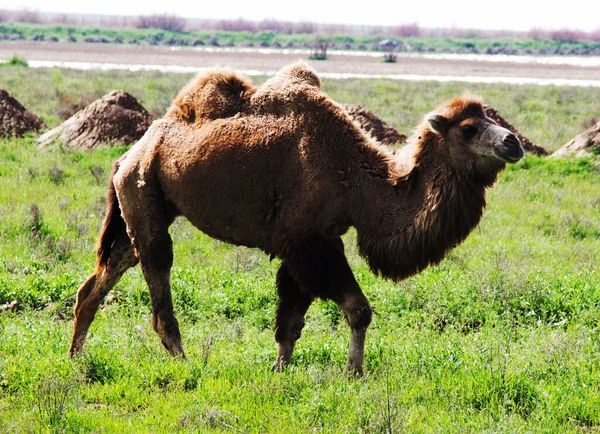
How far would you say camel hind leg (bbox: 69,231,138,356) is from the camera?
7.85m

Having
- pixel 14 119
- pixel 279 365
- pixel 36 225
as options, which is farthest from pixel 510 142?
pixel 14 119

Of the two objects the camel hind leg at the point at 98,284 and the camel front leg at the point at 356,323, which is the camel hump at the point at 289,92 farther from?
the camel hind leg at the point at 98,284

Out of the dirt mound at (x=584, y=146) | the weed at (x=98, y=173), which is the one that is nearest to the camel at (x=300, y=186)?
the weed at (x=98, y=173)

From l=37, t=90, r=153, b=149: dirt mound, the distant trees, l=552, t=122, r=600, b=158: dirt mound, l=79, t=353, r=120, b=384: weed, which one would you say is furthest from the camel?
the distant trees

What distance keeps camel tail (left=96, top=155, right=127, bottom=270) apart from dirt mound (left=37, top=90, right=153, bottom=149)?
1116 centimetres

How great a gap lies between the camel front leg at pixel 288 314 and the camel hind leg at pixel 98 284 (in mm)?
1540

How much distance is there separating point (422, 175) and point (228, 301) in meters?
3.36

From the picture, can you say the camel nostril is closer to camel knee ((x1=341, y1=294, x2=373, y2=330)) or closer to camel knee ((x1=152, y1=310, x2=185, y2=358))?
camel knee ((x1=341, y1=294, x2=373, y2=330))

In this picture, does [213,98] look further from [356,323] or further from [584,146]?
[584,146]

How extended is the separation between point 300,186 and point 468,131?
4.49 ft

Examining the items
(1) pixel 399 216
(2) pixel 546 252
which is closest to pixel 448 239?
(1) pixel 399 216

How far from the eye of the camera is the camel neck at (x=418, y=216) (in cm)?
673

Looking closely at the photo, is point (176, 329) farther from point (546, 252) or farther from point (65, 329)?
point (546, 252)

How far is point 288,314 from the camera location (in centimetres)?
740
